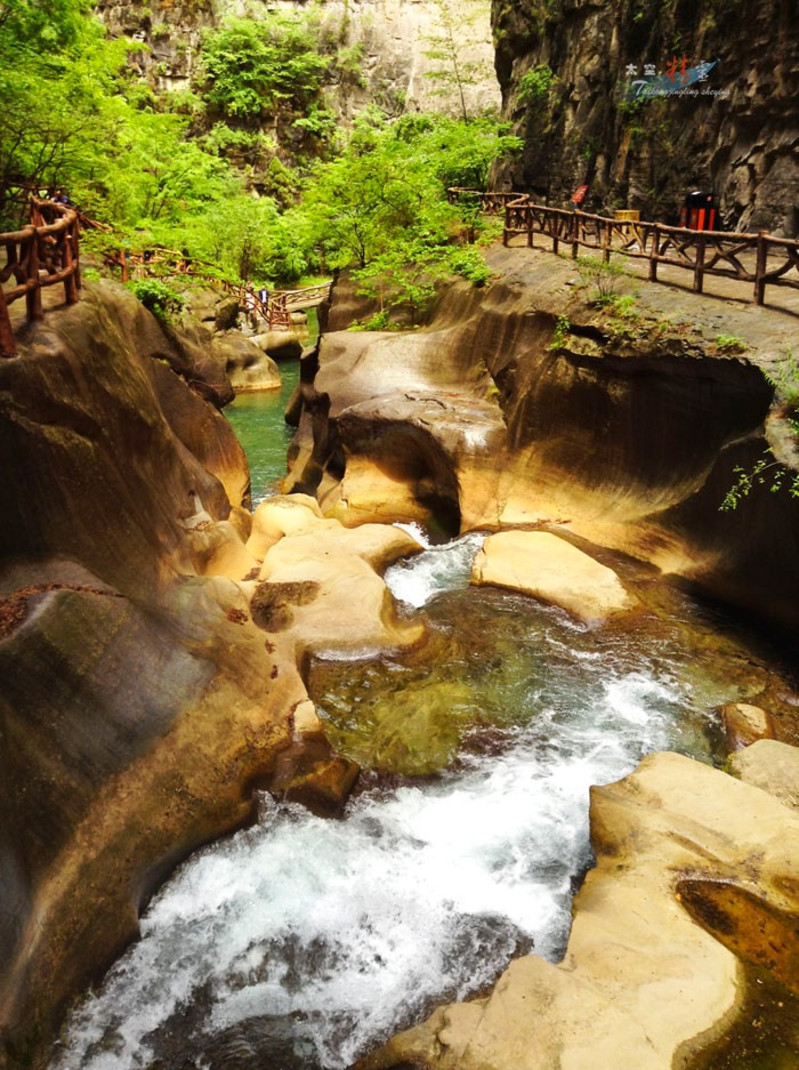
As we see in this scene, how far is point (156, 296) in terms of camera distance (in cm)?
1325

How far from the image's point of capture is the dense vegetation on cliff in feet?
40.3

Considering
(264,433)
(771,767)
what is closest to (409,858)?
(771,767)

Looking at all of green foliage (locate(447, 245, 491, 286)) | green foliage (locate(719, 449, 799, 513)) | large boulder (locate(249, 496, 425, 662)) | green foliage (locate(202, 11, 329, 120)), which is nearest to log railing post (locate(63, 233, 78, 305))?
large boulder (locate(249, 496, 425, 662))

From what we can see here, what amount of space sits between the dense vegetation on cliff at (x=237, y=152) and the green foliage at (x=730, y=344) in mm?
7946

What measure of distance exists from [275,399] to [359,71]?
101ft

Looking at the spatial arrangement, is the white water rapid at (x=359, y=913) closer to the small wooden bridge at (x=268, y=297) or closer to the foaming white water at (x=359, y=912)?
the foaming white water at (x=359, y=912)

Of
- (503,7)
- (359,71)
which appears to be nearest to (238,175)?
(359,71)

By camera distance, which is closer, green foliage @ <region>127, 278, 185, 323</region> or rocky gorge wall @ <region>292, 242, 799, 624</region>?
rocky gorge wall @ <region>292, 242, 799, 624</region>

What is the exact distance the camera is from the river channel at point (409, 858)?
522cm

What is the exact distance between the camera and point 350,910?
19.9 ft

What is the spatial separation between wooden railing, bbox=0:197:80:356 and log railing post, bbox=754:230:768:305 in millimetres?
9284

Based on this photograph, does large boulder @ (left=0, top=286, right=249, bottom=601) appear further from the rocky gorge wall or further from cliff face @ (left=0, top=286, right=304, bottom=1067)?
the rocky gorge wall

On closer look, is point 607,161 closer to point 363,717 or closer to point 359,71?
point 363,717

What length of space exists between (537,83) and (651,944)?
28838mm
